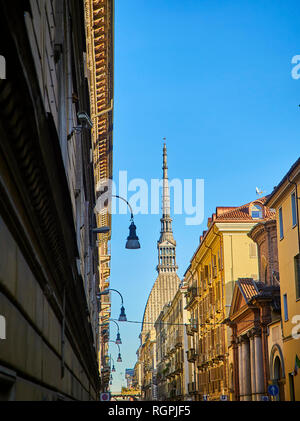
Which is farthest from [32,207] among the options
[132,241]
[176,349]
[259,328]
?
[176,349]

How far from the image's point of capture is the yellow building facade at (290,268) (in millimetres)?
32406

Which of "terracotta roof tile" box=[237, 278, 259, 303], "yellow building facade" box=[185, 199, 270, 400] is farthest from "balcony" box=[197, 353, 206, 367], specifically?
"terracotta roof tile" box=[237, 278, 259, 303]

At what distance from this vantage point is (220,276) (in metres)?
56.5

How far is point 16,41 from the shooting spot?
14.5ft

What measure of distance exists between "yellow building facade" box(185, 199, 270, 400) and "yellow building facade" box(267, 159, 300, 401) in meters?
17.9

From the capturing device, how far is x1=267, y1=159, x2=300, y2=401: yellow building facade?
1276 inches

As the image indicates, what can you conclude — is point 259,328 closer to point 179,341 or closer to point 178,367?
point 179,341

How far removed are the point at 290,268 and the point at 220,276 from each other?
22.9m

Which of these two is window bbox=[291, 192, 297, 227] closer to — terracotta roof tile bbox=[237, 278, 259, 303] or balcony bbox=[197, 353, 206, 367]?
terracotta roof tile bbox=[237, 278, 259, 303]

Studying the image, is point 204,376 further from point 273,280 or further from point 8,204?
point 8,204

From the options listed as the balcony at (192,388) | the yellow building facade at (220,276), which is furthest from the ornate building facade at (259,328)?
the balcony at (192,388)

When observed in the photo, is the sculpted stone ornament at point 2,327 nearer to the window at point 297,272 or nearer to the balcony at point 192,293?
the window at point 297,272
